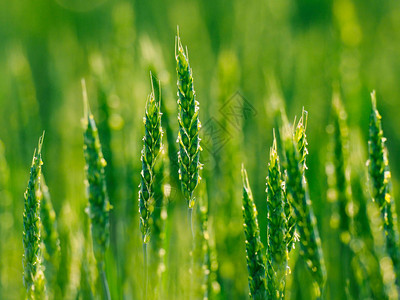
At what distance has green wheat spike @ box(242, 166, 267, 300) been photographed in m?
0.65

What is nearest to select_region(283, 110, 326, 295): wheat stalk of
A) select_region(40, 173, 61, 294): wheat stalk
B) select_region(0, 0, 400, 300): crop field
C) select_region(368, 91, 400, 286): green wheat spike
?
select_region(0, 0, 400, 300): crop field

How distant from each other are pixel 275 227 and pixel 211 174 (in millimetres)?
543

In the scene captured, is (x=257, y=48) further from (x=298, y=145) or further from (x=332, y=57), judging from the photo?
(x=298, y=145)

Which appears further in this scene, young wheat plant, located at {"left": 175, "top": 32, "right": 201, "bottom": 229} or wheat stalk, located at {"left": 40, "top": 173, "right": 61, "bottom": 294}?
wheat stalk, located at {"left": 40, "top": 173, "right": 61, "bottom": 294}

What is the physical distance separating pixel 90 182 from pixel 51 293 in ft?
0.92

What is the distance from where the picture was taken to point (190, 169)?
2.10 feet

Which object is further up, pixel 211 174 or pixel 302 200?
pixel 211 174

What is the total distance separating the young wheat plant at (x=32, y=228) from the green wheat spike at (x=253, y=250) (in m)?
0.27

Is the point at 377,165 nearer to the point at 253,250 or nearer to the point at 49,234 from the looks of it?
the point at 253,250

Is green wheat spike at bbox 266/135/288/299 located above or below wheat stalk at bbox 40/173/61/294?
below

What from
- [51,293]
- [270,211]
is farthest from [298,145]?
[51,293]

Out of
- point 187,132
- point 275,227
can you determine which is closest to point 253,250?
point 275,227

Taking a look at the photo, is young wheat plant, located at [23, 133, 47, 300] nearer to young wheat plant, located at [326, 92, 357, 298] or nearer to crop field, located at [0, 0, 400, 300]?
crop field, located at [0, 0, 400, 300]

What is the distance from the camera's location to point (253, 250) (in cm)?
65
